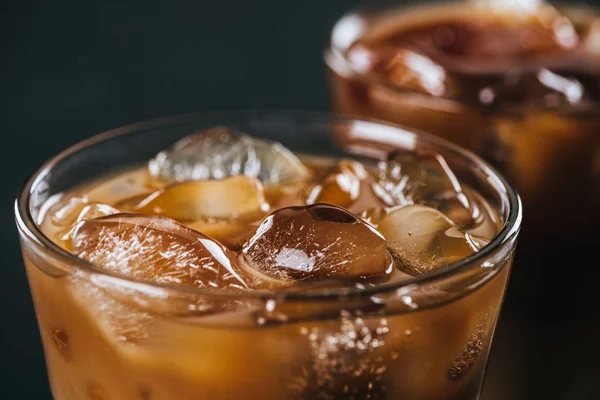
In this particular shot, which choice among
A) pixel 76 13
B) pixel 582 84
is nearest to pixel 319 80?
pixel 76 13

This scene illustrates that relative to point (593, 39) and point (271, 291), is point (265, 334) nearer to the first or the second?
point (271, 291)

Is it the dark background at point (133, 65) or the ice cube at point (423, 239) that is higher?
the ice cube at point (423, 239)

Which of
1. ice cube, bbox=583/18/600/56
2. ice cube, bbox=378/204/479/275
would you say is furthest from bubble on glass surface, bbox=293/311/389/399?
ice cube, bbox=583/18/600/56

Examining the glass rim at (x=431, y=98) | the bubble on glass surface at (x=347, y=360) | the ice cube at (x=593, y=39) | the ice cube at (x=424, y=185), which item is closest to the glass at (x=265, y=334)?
the bubble on glass surface at (x=347, y=360)

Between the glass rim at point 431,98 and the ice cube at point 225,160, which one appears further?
the glass rim at point 431,98

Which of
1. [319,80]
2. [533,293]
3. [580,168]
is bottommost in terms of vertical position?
[319,80]

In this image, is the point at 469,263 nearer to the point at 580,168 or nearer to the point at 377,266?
the point at 377,266

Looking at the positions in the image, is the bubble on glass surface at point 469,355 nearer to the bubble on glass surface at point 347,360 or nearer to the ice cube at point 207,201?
the bubble on glass surface at point 347,360
